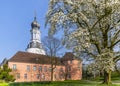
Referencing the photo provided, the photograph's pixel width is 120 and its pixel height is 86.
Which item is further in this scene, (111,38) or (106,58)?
(111,38)

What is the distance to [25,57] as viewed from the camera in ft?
305

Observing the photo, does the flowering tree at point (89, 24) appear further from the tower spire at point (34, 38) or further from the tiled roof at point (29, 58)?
the tower spire at point (34, 38)

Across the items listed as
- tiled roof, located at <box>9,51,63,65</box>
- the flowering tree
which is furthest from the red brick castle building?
the flowering tree

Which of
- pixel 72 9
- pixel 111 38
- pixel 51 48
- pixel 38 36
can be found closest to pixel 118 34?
pixel 111 38

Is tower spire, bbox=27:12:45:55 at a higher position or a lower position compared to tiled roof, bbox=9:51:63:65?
higher

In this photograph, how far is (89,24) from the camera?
28.5 meters

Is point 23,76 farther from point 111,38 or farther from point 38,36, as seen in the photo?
point 111,38

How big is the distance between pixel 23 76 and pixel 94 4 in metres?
66.4

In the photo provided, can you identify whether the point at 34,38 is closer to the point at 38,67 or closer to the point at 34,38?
the point at 34,38

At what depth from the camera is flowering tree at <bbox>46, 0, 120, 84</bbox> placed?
26.7 metres

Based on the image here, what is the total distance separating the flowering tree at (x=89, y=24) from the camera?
26719 millimetres

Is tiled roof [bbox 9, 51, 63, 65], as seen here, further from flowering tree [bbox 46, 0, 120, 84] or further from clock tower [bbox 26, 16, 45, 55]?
flowering tree [bbox 46, 0, 120, 84]

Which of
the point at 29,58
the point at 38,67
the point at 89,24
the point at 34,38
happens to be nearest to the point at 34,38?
the point at 34,38

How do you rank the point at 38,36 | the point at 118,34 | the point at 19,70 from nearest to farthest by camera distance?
the point at 118,34 → the point at 19,70 → the point at 38,36
